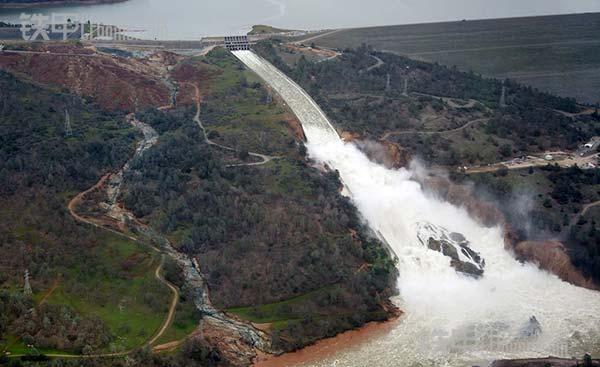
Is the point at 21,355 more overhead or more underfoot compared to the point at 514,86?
more underfoot

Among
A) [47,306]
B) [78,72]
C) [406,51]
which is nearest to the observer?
[47,306]

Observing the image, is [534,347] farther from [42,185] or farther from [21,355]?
[42,185]

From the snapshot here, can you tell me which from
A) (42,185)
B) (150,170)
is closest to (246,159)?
(150,170)

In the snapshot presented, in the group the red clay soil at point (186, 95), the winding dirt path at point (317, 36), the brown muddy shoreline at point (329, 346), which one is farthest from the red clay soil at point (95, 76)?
the brown muddy shoreline at point (329, 346)

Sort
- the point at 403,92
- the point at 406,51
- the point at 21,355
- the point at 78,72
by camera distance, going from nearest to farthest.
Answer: the point at 21,355 < the point at 78,72 < the point at 403,92 < the point at 406,51

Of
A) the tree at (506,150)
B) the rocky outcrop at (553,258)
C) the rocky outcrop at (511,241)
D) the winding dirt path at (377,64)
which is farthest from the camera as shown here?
the winding dirt path at (377,64)

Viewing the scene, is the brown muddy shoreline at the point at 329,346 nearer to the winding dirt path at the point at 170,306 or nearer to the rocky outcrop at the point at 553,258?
the winding dirt path at the point at 170,306
